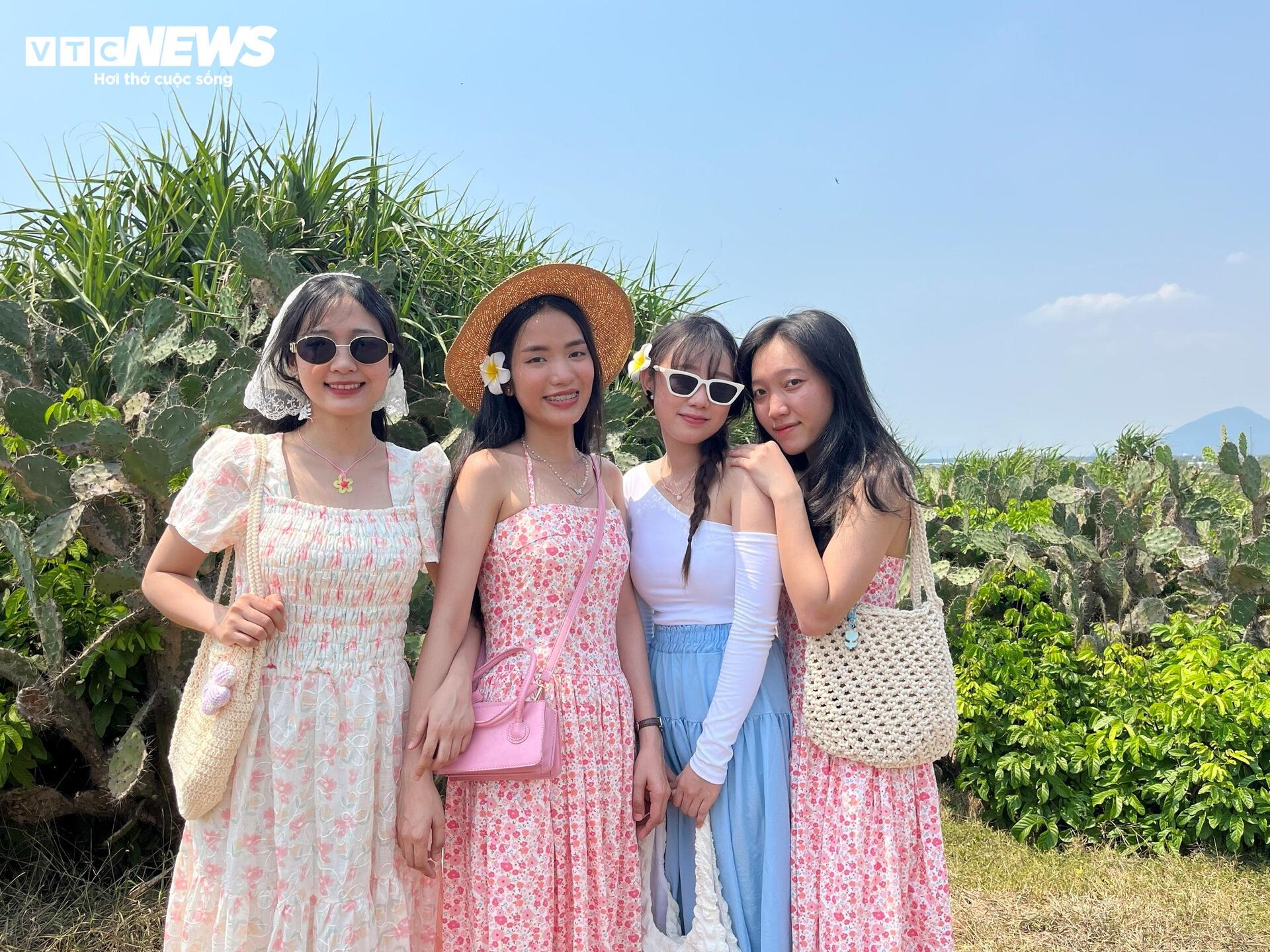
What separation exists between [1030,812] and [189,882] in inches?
133

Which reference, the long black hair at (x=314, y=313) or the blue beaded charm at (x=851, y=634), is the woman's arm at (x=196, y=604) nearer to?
the long black hair at (x=314, y=313)

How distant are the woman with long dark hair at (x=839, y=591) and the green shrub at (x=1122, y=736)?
7.09ft

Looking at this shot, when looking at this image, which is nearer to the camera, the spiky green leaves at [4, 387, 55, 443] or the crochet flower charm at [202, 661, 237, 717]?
the crochet flower charm at [202, 661, 237, 717]

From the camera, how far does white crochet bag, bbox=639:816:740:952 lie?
76.3 inches

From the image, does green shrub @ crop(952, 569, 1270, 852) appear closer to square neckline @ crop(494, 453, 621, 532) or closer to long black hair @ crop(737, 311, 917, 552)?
long black hair @ crop(737, 311, 917, 552)

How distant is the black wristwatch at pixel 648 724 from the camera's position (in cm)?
209

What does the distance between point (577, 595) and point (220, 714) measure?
74cm

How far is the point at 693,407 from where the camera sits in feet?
7.33

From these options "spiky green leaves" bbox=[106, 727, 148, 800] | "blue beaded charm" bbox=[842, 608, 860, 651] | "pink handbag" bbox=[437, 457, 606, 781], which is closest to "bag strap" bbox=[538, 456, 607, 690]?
"pink handbag" bbox=[437, 457, 606, 781]

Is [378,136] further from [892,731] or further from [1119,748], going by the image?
[1119,748]

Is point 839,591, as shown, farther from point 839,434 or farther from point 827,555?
point 839,434

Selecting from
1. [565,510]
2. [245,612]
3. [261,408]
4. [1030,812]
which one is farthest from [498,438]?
[1030,812]

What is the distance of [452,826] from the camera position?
79.7 inches

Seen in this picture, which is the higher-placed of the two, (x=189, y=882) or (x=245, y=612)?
(x=245, y=612)
